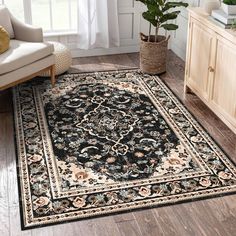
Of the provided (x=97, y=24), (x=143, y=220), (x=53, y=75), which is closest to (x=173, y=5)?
(x=97, y=24)

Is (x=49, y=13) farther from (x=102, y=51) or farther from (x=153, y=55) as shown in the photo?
(x=153, y=55)

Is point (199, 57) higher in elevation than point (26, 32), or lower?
lower

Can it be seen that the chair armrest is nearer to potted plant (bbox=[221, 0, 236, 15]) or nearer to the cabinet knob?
the cabinet knob

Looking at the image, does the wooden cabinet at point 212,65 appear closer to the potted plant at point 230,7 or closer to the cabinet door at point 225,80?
the cabinet door at point 225,80

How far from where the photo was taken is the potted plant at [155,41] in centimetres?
424

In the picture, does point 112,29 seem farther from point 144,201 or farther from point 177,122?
point 144,201

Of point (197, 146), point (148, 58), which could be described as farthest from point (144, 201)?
point (148, 58)

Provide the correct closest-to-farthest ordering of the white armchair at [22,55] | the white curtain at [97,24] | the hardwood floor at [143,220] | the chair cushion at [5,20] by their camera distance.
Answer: the hardwood floor at [143,220], the white armchair at [22,55], the chair cushion at [5,20], the white curtain at [97,24]

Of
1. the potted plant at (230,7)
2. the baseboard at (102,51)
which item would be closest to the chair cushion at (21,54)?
the baseboard at (102,51)

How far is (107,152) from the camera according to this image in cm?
311

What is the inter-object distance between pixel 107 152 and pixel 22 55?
4.14ft

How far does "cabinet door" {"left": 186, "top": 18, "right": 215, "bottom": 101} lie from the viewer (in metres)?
3.58

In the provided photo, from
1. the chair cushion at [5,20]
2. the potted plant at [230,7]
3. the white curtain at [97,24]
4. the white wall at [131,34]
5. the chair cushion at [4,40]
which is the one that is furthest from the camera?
the white wall at [131,34]

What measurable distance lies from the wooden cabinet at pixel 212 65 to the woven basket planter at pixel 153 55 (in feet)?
1.58
